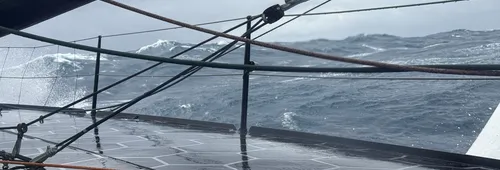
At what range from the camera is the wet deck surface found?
471 cm

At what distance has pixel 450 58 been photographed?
21078mm

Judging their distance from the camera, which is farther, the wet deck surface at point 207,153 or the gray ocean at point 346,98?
the gray ocean at point 346,98

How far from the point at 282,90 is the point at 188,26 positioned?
1650 cm

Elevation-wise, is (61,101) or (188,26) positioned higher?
(188,26)

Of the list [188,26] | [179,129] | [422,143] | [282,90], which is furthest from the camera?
[282,90]

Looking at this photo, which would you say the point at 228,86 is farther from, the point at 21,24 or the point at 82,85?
the point at 21,24

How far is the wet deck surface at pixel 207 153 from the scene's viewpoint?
4.71 m

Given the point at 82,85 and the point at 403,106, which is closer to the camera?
the point at 403,106

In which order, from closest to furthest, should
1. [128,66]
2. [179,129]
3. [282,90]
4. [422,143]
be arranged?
1. [179,129]
2. [422,143]
3. [282,90]
4. [128,66]

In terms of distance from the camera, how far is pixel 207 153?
5.32m

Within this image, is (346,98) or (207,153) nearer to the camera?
(207,153)

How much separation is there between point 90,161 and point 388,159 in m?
2.41

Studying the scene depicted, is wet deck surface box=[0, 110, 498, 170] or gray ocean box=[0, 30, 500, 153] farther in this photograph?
gray ocean box=[0, 30, 500, 153]

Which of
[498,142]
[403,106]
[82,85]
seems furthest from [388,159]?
[82,85]
